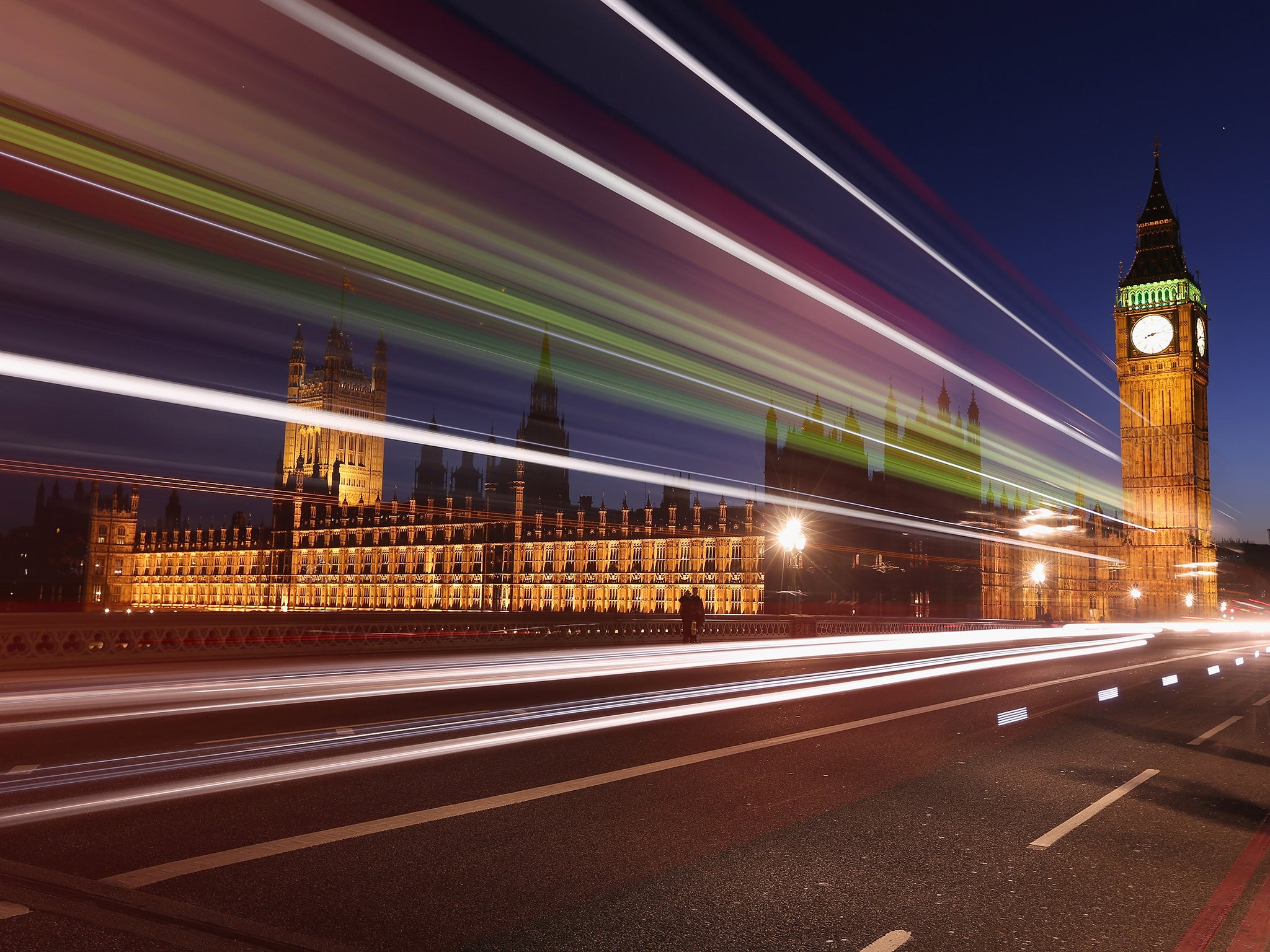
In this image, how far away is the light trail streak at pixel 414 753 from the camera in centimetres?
689

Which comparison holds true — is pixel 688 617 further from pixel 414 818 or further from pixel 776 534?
pixel 776 534

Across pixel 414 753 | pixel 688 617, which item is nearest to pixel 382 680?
pixel 414 753

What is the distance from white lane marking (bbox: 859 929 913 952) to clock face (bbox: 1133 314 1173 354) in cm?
11315

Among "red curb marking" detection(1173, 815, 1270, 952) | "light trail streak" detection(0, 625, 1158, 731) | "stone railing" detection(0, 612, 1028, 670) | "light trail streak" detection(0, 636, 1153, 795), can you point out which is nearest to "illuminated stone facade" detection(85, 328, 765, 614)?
"stone railing" detection(0, 612, 1028, 670)

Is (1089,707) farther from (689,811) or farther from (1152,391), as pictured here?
(1152,391)

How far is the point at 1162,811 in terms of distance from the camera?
723 centimetres

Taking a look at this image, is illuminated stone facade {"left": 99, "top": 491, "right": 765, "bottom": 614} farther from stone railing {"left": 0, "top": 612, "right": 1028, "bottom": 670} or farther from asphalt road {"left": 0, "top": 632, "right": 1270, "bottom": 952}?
asphalt road {"left": 0, "top": 632, "right": 1270, "bottom": 952}

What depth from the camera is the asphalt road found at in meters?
4.60

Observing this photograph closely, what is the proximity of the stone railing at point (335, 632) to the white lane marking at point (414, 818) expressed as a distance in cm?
1715

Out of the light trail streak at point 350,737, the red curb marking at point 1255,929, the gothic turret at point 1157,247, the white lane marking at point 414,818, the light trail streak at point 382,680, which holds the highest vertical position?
the gothic turret at point 1157,247

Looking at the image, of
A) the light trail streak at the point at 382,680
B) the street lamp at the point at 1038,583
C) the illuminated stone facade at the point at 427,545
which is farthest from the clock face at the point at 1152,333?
the light trail streak at the point at 382,680

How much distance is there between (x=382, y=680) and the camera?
1688 cm

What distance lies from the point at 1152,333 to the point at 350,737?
4400 inches

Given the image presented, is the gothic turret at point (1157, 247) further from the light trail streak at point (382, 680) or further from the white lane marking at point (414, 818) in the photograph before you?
the white lane marking at point (414, 818)
